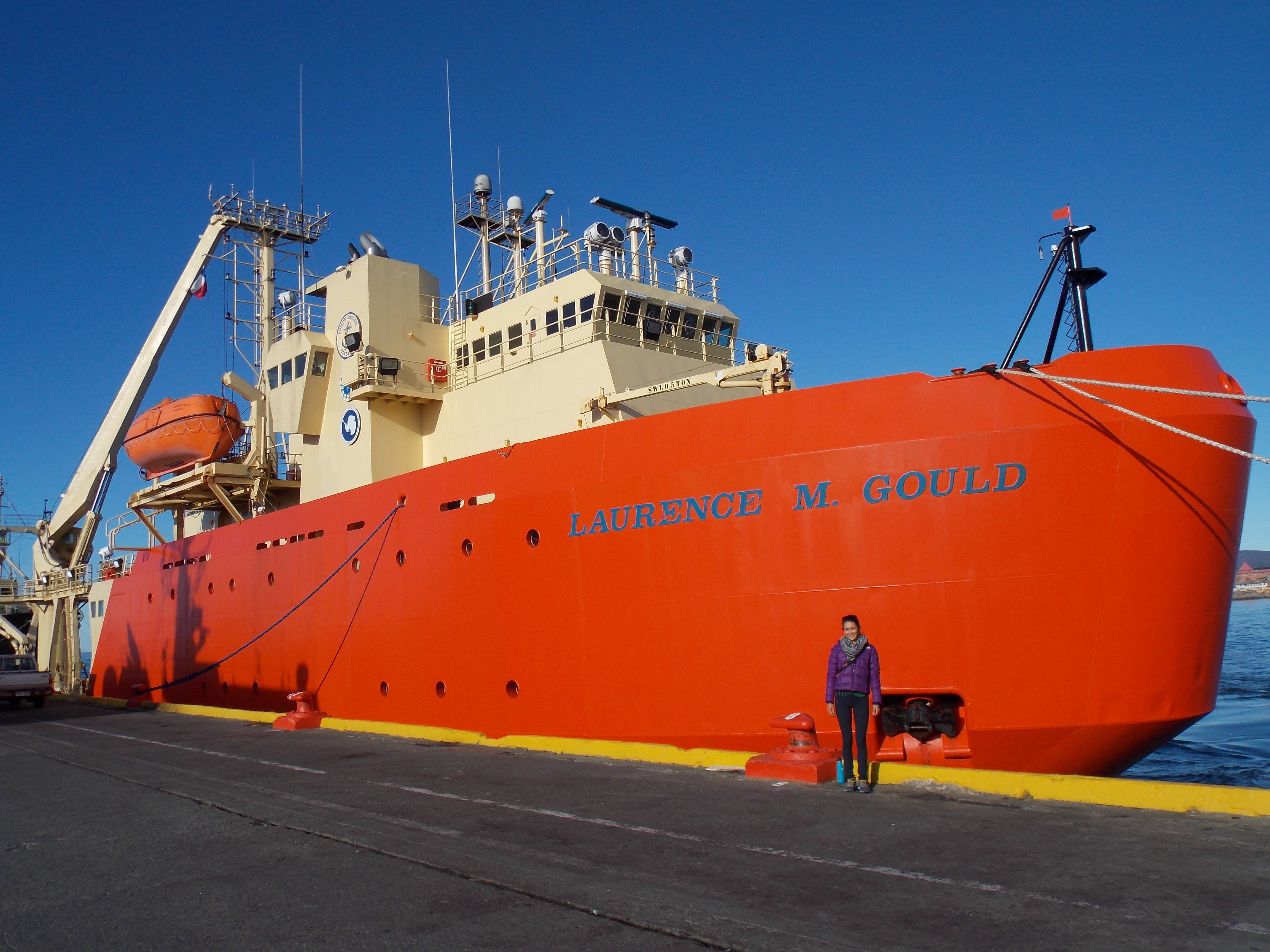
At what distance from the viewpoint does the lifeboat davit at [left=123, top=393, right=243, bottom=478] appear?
20156mm

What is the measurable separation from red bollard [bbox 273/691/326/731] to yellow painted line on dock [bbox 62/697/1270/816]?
292 centimetres

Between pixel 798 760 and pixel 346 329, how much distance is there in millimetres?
11685

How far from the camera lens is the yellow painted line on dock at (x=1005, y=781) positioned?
19.1 feet

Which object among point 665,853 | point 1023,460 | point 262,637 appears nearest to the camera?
point 665,853

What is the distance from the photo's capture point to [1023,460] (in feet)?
26.2

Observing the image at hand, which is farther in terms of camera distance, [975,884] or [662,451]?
[662,451]

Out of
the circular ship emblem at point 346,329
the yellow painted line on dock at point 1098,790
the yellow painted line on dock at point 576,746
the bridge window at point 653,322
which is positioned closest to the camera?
the yellow painted line on dock at point 1098,790

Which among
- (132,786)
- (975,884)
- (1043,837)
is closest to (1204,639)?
(1043,837)

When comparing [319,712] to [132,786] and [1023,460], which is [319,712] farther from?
[1023,460]

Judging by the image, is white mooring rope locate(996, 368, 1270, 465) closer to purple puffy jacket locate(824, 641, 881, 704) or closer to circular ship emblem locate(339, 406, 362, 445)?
purple puffy jacket locate(824, 641, 881, 704)

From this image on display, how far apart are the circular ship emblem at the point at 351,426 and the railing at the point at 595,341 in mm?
1733

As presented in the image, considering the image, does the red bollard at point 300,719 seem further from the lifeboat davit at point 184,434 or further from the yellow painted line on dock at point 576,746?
the lifeboat davit at point 184,434

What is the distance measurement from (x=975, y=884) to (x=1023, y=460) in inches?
175

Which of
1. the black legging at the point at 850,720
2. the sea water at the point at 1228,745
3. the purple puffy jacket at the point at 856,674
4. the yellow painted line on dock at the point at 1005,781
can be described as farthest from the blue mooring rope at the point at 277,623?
the sea water at the point at 1228,745
